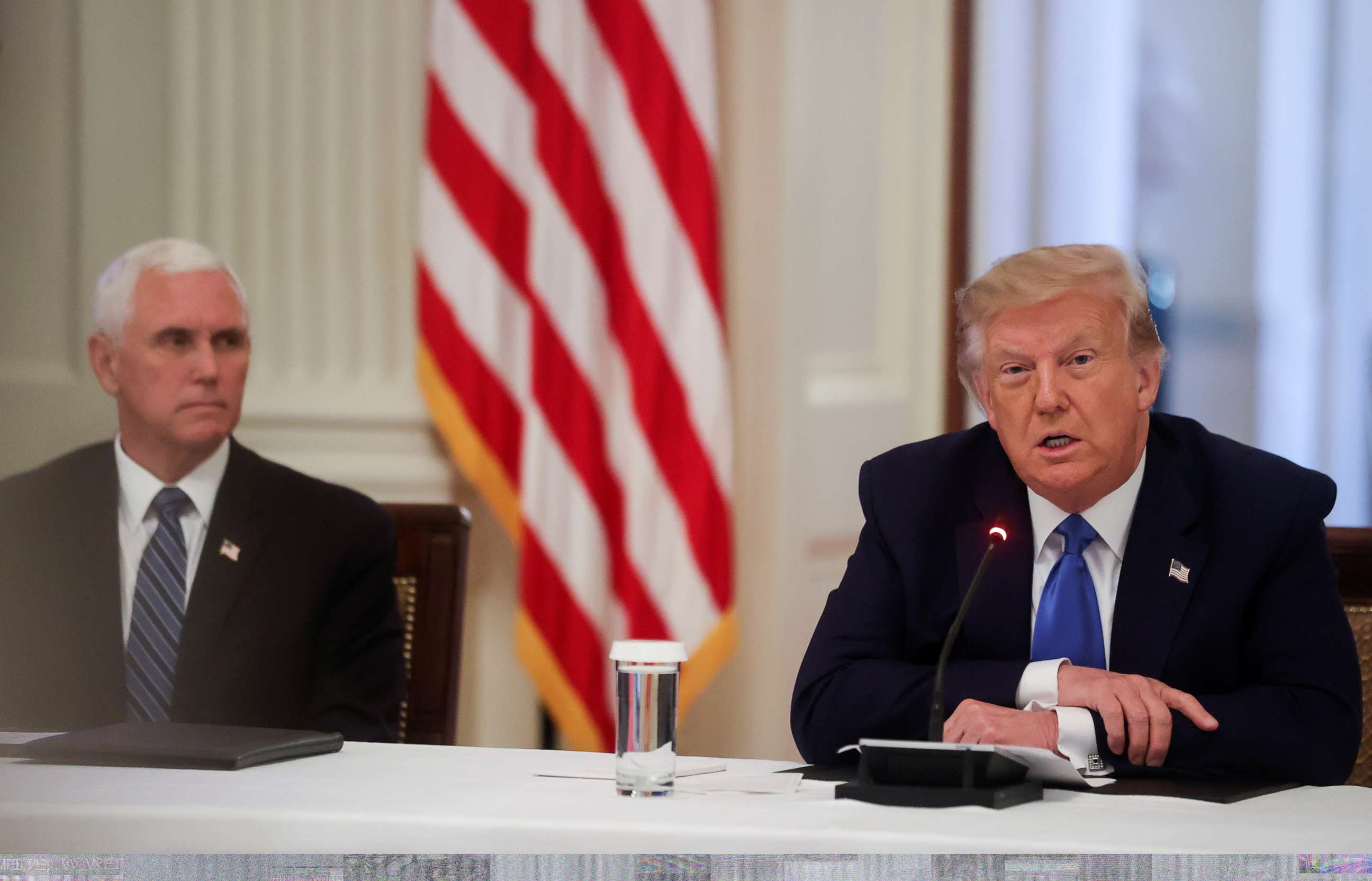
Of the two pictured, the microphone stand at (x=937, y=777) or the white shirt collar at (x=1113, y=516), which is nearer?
the microphone stand at (x=937, y=777)

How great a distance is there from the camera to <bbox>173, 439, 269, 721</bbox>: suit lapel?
89.6 inches

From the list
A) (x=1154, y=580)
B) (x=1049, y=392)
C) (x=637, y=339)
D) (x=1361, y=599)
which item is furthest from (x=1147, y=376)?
(x=637, y=339)

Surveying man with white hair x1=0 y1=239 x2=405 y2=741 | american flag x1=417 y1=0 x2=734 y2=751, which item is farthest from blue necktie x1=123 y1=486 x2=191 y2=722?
american flag x1=417 y1=0 x2=734 y2=751

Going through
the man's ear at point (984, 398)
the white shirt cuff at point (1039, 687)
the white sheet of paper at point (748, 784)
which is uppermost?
the man's ear at point (984, 398)

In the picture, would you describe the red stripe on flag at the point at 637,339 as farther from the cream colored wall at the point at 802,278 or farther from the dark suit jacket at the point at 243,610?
the dark suit jacket at the point at 243,610

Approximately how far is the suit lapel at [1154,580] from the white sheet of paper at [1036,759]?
0.42m

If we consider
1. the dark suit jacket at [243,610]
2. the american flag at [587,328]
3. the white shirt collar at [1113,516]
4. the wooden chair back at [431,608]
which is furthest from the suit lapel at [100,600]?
the white shirt collar at [1113,516]

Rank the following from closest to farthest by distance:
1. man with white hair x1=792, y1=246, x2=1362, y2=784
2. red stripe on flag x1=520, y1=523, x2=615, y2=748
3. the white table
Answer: the white table < man with white hair x1=792, y1=246, x2=1362, y2=784 < red stripe on flag x1=520, y1=523, x2=615, y2=748

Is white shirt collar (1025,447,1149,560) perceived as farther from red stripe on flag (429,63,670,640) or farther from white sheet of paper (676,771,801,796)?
red stripe on flag (429,63,670,640)

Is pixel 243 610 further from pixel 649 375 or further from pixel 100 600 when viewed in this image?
pixel 649 375

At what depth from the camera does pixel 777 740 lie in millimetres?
3176

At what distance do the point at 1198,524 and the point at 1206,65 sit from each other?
2.06 meters

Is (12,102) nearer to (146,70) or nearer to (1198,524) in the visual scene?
(146,70)

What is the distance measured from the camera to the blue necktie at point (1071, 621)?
6.05 feet
